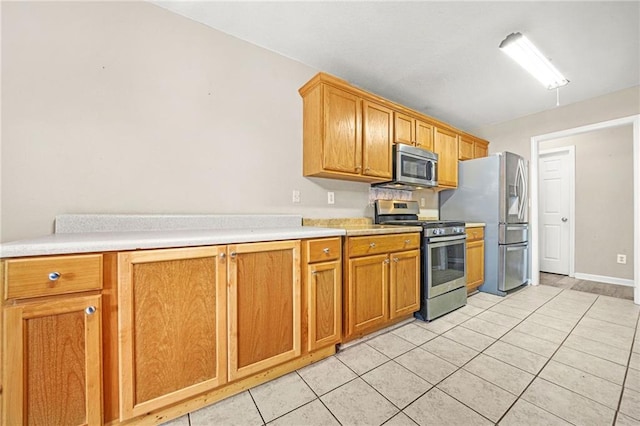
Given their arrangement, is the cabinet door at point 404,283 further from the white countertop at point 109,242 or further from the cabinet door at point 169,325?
the cabinet door at point 169,325

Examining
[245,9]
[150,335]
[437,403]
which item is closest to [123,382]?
[150,335]

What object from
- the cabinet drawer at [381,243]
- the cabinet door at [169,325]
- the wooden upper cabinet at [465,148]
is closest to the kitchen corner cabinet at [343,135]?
the cabinet drawer at [381,243]

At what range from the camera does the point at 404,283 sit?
221cm

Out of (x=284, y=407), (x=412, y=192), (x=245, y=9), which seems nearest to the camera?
(x=284, y=407)

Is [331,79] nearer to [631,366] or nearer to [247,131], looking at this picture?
[247,131]

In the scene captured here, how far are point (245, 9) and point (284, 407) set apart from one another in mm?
2572

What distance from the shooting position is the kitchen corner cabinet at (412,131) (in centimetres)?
271

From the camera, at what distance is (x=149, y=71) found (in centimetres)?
170

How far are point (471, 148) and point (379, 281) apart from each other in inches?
115

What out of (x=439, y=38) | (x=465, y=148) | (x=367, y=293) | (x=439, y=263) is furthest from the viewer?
(x=465, y=148)

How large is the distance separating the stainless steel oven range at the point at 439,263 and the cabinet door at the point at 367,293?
20.2 inches

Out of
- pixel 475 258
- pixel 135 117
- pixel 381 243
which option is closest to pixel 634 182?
pixel 475 258

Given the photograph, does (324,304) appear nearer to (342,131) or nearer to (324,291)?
(324,291)

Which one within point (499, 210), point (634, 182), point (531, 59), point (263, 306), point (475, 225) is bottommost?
point (263, 306)
